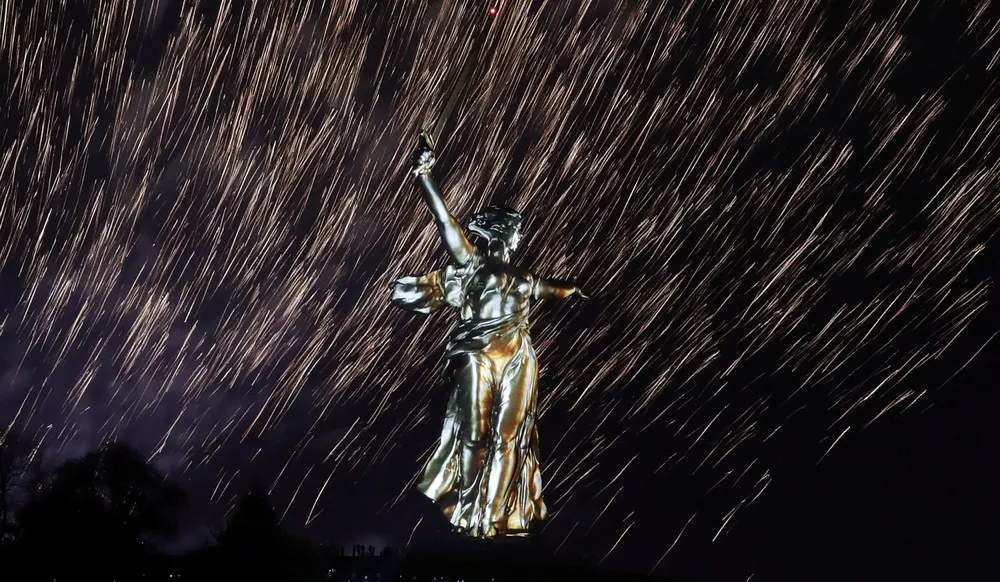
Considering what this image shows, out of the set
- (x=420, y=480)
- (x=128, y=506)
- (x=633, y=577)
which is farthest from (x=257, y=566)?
(x=128, y=506)

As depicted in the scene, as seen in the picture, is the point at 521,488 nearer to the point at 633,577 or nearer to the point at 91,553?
the point at 633,577

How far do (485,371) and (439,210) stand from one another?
1780 millimetres

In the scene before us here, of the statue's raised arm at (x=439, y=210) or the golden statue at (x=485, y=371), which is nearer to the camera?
the statue's raised arm at (x=439, y=210)

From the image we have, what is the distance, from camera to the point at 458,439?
489 inches

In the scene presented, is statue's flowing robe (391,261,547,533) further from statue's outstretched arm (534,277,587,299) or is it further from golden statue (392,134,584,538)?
statue's outstretched arm (534,277,587,299)

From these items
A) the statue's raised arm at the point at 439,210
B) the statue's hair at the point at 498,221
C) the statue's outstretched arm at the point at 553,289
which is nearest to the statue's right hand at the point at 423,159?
the statue's raised arm at the point at 439,210

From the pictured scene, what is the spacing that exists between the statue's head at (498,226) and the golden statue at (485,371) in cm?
1

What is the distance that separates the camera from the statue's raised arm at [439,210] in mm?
11961

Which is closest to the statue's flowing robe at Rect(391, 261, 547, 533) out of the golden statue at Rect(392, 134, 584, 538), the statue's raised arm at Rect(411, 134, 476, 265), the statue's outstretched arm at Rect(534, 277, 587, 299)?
the golden statue at Rect(392, 134, 584, 538)

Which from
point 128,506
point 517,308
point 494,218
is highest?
point 128,506

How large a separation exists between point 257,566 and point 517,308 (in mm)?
4519

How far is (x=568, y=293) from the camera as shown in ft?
40.9

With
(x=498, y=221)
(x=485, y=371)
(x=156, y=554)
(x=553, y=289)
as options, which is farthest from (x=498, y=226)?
(x=156, y=554)

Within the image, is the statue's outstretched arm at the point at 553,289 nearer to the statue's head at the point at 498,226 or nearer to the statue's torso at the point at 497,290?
the statue's torso at the point at 497,290
